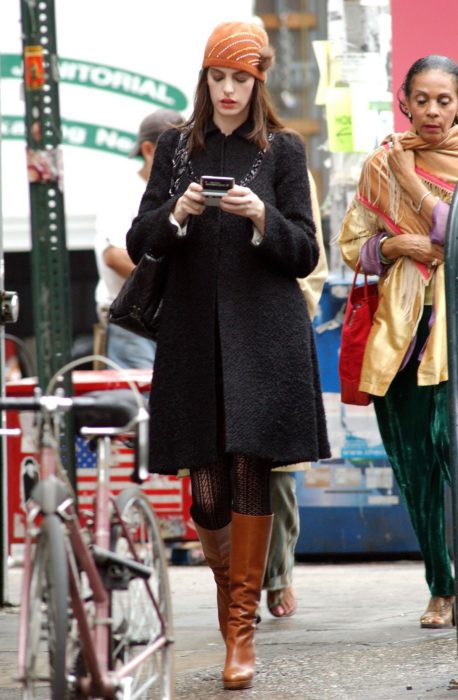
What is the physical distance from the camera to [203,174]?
487cm

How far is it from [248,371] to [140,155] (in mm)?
3237

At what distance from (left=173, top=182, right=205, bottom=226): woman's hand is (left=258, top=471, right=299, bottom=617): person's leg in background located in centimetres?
153

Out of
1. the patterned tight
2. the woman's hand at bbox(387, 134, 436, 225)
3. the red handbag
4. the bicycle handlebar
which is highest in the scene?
the woman's hand at bbox(387, 134, 436, 225)

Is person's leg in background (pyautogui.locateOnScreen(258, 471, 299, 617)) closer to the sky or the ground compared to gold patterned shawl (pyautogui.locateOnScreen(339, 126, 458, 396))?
closer to the ground

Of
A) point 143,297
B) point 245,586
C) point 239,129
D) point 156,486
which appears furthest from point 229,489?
point 156,486

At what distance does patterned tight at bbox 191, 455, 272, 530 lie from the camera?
4.74 metres

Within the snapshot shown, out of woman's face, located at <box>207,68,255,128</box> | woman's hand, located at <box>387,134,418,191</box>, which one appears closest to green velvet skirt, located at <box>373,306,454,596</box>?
woman's hand, located at <box>387,134,418,191</box>

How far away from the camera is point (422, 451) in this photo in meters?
5.53

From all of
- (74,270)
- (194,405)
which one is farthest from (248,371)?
(74,270)

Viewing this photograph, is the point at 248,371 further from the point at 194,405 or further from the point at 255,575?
the point at 255,575

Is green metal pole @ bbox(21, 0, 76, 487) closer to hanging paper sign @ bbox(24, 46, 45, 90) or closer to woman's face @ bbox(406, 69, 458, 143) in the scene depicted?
hanging paper sign @ bbox(24, 46, 45, 90)

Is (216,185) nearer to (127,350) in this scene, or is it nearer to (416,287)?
(416,287)

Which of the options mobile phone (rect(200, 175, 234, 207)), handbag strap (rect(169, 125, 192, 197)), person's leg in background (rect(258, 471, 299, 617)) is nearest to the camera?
mobile phone (rect(200, 175, 234, 207))

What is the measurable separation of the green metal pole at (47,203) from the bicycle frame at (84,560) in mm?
2261
